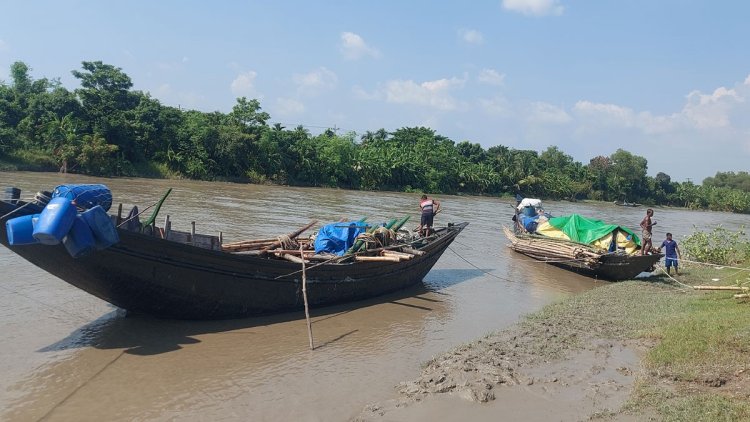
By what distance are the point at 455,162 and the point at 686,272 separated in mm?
41579

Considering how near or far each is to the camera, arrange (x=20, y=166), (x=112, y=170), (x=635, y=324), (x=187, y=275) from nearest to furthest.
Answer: (x=187, y=275) < (x=635, y=324) < (x=20, y=166) < (x=112, y=170)

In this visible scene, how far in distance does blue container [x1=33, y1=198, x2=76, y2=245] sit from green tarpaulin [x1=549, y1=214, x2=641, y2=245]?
13.3 m

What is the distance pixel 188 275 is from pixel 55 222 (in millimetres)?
1893

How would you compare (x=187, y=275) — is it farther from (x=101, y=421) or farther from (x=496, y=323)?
(x=496, y=323)

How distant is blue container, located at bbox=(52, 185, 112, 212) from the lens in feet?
19.3

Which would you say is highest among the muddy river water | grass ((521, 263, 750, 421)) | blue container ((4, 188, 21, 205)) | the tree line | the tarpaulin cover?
the tree line

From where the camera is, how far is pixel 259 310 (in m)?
7.71

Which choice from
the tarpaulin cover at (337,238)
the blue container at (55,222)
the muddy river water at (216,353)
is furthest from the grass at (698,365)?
the blue container at (55,222)

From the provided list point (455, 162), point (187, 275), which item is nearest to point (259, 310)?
point (187, 275)

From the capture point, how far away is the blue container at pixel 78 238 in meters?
5.43

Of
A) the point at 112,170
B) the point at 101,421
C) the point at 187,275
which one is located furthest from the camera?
the point at 112,170

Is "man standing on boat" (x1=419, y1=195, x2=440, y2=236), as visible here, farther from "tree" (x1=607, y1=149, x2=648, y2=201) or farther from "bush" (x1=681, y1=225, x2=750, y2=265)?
"tree" (x1=607, y1=149, x2=648, y2=201)

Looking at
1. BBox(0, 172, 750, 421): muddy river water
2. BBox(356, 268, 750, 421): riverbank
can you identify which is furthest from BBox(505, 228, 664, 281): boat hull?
BBox(356, 268, 750, 421): riverbank

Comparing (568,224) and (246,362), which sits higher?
(568,224)
